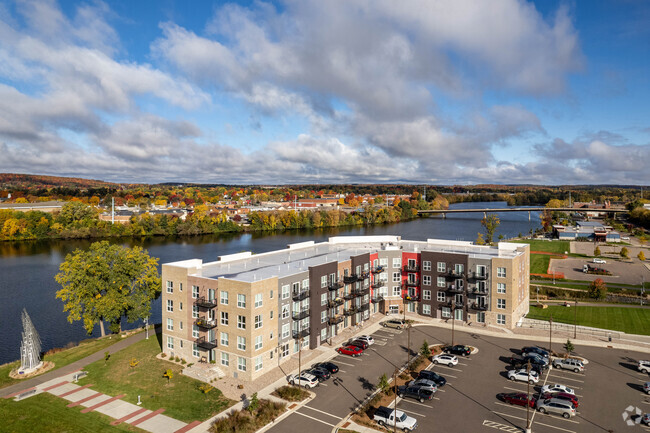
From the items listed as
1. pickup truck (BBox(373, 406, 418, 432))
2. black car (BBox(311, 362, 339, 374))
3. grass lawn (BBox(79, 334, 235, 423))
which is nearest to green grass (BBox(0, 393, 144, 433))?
grass lawn (BBox(79, 334, 235, 423))

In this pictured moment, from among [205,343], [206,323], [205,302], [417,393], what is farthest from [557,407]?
[205,302]

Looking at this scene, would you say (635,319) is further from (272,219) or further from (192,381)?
(272,219)

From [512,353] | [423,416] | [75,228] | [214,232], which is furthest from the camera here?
[214,232]

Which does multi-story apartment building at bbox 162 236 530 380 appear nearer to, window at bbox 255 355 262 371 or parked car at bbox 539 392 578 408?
window at bbox 255 355 262 371

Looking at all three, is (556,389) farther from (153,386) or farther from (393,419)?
(153,386)

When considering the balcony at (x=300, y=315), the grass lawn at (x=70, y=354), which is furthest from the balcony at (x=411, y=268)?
the grass lawn at (x=70, y=354)

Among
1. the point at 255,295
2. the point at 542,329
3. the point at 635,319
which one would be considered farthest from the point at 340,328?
the point at 635,319

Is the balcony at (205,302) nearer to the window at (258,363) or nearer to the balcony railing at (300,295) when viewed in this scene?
the window at (258,363)
